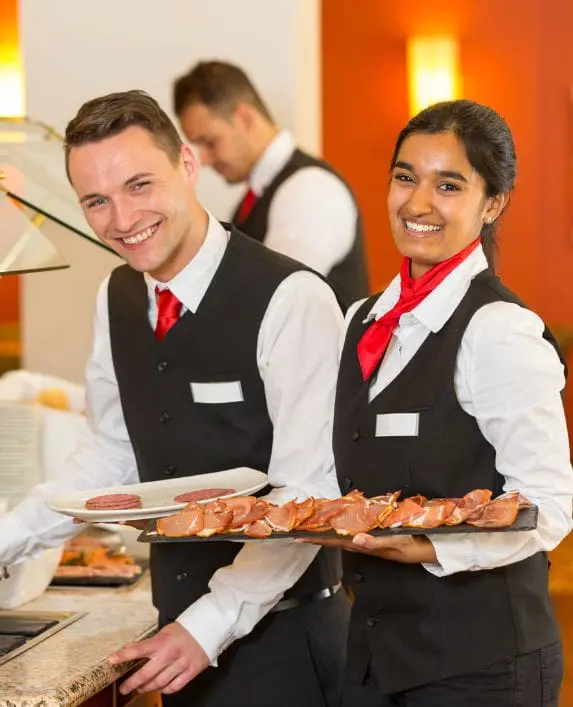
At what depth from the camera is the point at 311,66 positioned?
3.96 metres

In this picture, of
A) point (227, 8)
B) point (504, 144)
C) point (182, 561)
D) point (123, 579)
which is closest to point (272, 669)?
point (182, 561)

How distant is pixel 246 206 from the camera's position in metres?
3.66

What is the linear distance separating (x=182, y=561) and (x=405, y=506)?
62 centimetres

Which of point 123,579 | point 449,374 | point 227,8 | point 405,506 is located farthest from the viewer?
point 227,8

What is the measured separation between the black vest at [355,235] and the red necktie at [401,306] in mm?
1454

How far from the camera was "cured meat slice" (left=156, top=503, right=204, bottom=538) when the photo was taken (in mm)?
1581

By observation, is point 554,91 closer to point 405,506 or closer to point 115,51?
point 115,51

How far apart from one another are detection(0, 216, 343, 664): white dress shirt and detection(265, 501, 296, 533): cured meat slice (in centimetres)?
27

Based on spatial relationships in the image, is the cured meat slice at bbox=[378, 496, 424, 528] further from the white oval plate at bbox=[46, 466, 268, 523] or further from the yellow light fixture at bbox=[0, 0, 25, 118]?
the yellow light fixture at bbox=[0, 0, 25, 118]

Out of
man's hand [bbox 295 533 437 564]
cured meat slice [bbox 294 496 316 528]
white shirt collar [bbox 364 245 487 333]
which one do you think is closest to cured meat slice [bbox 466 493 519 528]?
man's hand [bbox 295 533 437 564]

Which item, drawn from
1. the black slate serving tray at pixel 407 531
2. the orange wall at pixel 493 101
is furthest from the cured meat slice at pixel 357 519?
the orange wall at pixel 493 101

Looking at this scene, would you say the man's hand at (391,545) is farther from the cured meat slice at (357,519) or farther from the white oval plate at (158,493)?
the white oval plate at (158,493)

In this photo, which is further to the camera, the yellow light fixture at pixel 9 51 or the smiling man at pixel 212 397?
the yellow light fixture at pixel 9 51

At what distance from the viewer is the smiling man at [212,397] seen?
1939mm
